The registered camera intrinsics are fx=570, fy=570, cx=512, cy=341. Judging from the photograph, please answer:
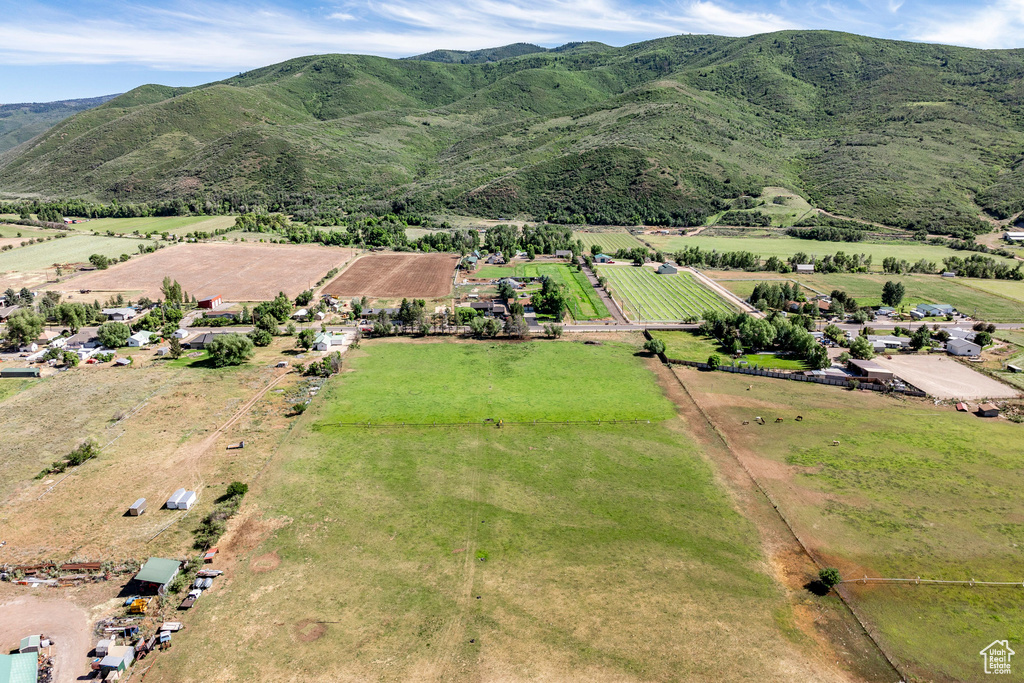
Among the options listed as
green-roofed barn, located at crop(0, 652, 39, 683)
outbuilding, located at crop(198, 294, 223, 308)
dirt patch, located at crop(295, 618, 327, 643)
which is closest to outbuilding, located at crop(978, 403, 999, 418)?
dirt patch, located at crop(295, 618, 327, 643)

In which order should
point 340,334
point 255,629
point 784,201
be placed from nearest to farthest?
point 255,629 → point 340,334 → point 784,201

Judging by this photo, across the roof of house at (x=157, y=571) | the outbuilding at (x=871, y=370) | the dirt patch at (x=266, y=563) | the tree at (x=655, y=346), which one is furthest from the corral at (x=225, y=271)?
the outbuilding at (x=871, y=370)

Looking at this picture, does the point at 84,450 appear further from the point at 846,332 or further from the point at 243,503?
the point at 846,332

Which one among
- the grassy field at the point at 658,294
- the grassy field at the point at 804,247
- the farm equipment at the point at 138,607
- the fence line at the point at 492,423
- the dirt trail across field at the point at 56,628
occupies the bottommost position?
the dirt trail across field at the point at 56,628

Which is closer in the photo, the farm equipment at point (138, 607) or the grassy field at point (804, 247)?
the farm equipment at point (138, 607)

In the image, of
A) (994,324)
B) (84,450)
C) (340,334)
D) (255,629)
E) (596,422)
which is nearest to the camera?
(255,629)

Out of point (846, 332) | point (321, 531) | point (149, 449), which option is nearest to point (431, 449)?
point (321, 531)

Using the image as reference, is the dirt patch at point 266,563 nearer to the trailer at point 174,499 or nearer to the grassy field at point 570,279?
the trailer at point 174,499
